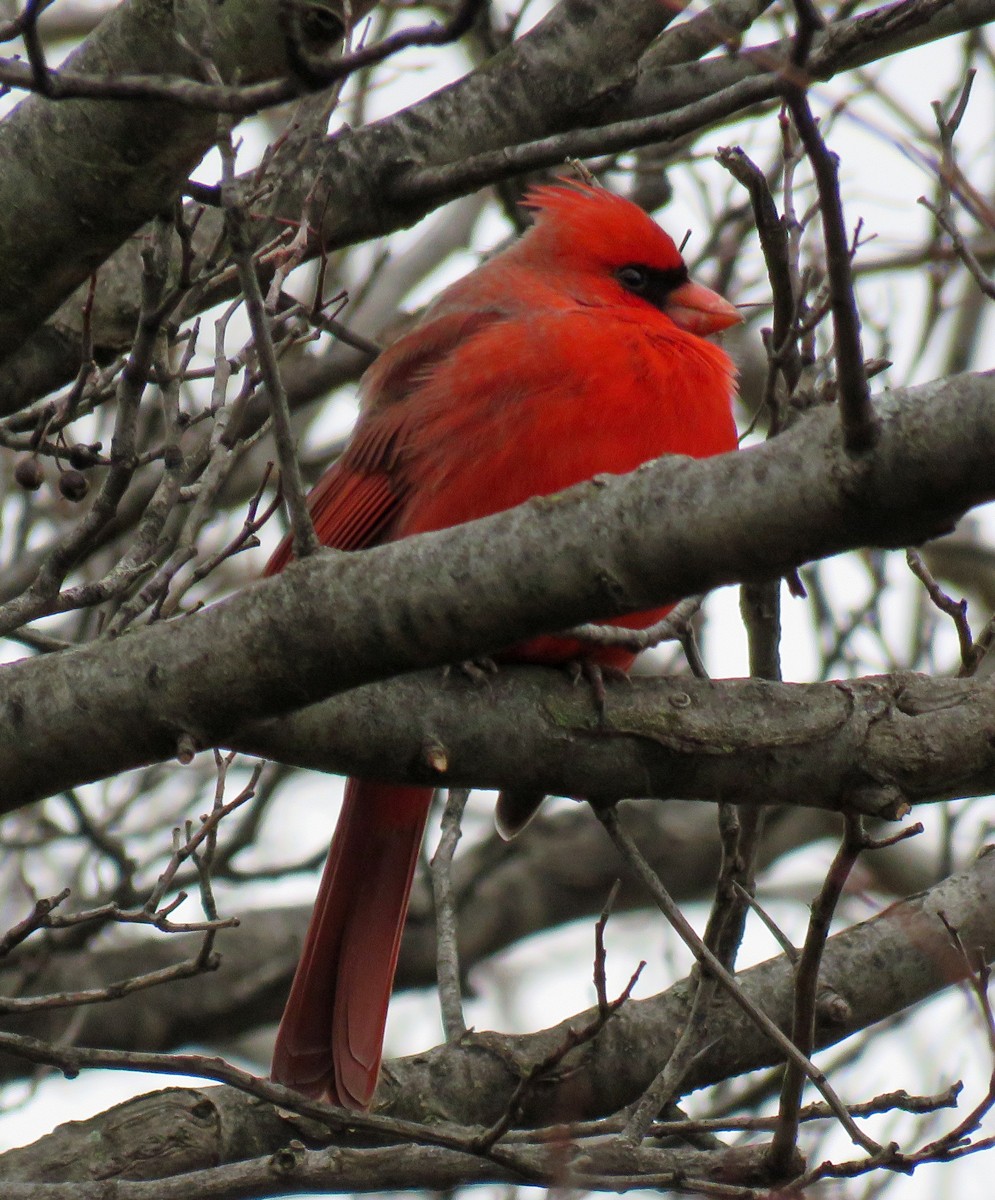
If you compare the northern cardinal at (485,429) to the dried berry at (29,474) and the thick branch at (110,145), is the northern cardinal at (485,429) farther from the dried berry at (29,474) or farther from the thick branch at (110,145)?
the thick branch at (110,145)

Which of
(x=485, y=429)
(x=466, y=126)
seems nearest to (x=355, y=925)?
(x=485, y=429)

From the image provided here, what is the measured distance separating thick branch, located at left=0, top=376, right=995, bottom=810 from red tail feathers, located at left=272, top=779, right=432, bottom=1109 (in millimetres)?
1619

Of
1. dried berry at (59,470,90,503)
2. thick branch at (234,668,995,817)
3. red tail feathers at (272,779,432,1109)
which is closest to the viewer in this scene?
thick branch at (234,668,995,817)

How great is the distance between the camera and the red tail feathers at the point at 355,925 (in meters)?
3.93

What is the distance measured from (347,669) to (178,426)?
0.93 metres

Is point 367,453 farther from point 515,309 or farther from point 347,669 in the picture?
point 347,669

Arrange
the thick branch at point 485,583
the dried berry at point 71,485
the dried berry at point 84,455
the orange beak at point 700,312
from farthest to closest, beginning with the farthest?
the orange beak at point 700,312, the dried berry at point 71,485, the dried berry at point 84,455, the thick branch at point 485,583

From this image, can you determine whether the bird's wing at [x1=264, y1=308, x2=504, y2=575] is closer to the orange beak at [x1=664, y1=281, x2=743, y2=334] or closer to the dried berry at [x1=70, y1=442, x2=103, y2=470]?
the orange beak at [x1=664, y1=281, x2=743, y2=334]

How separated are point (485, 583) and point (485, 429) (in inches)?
56.2

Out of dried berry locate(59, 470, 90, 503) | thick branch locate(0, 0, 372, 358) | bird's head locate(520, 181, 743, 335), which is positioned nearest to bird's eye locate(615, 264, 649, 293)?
bird's head locate(520, 181, 743, 335)

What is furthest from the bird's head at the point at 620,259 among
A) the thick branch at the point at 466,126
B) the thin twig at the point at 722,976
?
the thin twig at the point at 722,976

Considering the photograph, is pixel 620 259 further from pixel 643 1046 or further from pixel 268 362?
pixel 268 362

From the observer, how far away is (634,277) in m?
4.53

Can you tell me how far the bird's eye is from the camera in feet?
14.8
